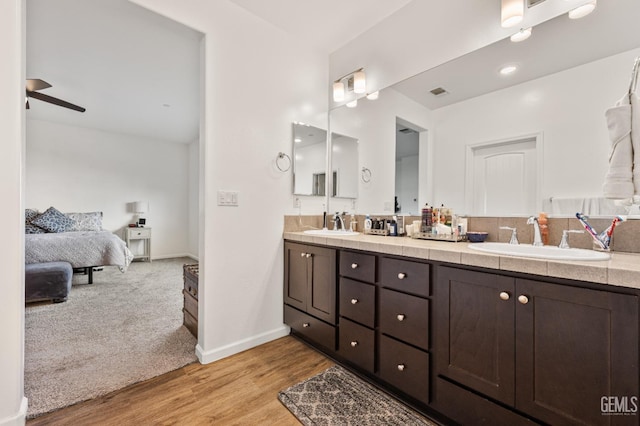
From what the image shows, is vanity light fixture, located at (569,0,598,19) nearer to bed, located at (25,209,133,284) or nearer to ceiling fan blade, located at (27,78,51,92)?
ceiling fan blade, located at (27,78,51,92)

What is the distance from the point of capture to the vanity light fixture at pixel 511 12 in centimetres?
151

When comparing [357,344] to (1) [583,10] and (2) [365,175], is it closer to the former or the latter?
(2) [365,175]

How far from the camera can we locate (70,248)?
144 inches

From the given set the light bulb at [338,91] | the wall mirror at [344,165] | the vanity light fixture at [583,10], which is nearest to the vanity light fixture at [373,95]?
the light bulb at [338,91]

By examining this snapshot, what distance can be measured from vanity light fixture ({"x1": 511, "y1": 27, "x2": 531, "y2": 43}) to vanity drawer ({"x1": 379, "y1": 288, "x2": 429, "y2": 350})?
62.2 inches

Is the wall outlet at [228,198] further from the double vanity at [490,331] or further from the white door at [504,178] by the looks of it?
the white door at [504,178]

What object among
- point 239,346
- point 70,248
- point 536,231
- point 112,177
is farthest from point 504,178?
point 112,177

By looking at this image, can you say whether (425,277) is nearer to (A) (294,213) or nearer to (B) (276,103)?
(A) (294,213)

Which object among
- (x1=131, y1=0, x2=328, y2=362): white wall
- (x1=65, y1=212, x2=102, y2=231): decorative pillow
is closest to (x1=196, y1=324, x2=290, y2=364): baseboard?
(x1=131, y1=0, x2=328, y2=362): white wall

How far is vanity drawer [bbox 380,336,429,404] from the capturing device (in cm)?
138

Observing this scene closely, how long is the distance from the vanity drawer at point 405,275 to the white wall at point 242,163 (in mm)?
1052

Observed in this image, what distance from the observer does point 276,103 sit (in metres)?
2.29

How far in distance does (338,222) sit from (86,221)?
5003 millimetres

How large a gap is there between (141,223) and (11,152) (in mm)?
5071
